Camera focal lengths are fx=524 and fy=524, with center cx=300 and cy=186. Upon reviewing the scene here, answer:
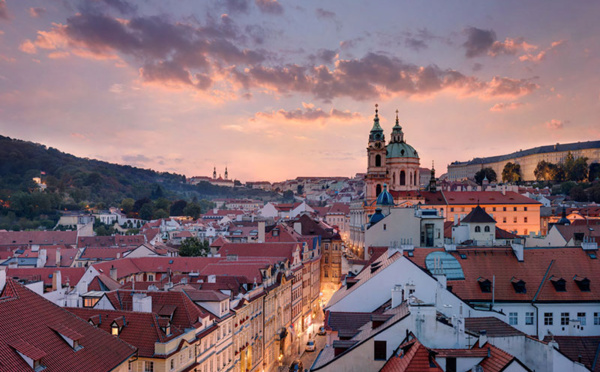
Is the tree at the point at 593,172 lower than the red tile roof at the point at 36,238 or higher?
higher

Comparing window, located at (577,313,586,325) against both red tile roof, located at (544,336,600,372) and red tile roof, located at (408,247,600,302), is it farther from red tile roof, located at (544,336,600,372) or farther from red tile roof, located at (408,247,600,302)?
red tile roof, located at (544,336,600,372)

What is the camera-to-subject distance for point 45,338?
20.0 m

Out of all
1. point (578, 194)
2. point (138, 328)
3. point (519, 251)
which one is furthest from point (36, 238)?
point (578, 194)

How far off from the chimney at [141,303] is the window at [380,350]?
16.3 meters

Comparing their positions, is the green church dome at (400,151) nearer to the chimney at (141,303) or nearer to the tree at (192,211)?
the chimney at (141,303)

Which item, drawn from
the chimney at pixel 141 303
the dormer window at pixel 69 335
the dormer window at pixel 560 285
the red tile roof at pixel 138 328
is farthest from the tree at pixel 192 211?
the dormer window at pixel 69 335

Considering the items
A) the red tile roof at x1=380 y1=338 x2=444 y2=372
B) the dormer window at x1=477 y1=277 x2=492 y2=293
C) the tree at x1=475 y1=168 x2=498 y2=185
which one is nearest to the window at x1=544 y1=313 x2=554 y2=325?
the dormer window at x1=477 y1=277 x2=492 y2=293

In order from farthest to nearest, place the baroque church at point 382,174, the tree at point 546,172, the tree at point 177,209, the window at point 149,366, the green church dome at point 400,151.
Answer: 1. the tree at point 177,209
2. the tree at point 546,172
3. the green church dome at point 400,151
4. the baroque church at point 382,174
5. the window at point 149,366

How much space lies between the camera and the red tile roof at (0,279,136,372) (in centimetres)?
1833

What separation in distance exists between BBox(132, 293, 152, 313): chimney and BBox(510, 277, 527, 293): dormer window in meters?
23.5

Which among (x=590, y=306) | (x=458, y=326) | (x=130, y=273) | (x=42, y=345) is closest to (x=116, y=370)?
(x=42, y=345)

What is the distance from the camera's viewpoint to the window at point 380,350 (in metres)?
22.2

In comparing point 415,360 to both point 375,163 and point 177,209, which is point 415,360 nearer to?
point 375,163

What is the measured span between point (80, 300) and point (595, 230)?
210ft
